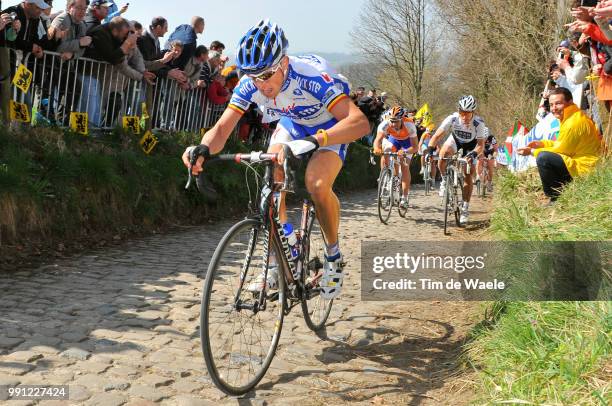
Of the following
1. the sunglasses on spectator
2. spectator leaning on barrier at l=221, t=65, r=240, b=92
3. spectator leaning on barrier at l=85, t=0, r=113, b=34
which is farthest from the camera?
spectator leaning on barrier at l=221, t=65, r=240, b=92

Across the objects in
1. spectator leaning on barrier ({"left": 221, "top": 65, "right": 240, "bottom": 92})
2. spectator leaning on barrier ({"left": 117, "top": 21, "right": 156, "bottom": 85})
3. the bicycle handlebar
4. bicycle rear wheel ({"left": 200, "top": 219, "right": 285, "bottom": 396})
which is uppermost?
spectator leaning on barrier ({"left": 221, "top": 65, "right": 240, "bottom": 92})

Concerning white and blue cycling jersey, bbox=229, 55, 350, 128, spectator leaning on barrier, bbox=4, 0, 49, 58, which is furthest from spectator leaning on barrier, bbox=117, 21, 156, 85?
white and blue cycling jersey, bbox=229, 55, 350, 128

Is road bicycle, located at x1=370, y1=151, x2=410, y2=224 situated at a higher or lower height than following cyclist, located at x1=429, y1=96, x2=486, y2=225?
lower

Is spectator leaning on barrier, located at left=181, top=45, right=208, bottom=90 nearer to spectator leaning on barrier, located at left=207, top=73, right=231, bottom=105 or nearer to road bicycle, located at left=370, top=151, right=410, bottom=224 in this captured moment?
spectator leaning on barrier, located at left=207, top=73, right=231, bottom=105

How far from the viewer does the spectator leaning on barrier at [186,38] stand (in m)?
11.3

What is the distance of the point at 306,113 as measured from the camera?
4867 millimetres

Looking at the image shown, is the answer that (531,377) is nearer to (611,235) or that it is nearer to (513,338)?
(513,338)

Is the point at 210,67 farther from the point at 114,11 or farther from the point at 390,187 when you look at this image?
the point at 390,187

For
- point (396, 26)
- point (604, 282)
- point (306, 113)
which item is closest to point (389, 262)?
point (306, 113)

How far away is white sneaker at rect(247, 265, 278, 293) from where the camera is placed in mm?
4012

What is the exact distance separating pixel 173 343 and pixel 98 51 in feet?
20.6

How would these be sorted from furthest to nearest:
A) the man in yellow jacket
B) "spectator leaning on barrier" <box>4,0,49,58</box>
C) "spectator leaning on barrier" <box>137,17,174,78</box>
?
"spectator leaning on barrier" <box>137,17,174,78</box> < "spectator leaning on barrier" <box>4,0,49,58</box> < the man in yellow jacket

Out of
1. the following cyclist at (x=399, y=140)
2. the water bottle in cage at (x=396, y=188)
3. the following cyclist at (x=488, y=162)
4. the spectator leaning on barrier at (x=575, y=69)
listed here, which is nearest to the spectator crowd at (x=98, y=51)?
the following cyclist at (x=399, y=140)

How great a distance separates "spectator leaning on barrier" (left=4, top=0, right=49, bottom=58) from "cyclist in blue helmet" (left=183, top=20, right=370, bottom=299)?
4.72 m
